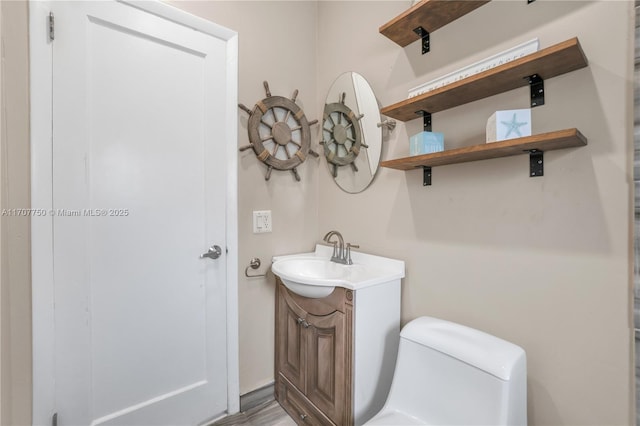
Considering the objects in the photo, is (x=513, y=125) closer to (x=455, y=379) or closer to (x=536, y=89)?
(x=536, y=89)

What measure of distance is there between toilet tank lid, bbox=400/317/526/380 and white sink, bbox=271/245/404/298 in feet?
0.92

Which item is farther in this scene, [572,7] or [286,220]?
[286,220]

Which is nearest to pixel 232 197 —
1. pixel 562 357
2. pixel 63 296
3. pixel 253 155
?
pixel 253 155

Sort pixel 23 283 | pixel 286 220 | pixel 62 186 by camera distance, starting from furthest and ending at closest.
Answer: pixel 286 220, pixel 62 186, pixel 23 283

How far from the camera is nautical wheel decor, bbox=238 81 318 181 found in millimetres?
1699

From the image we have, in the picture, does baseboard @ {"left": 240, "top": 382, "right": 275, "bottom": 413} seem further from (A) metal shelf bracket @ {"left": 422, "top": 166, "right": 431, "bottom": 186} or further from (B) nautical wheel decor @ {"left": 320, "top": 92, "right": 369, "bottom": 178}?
(A) metal shelf bracket @ {"left": 422, "top": 166, "right": 431, "bottom": 186}

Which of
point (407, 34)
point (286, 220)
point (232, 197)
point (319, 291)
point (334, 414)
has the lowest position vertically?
point (334, 414)

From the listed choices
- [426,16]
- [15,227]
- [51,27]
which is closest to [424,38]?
[426,16]

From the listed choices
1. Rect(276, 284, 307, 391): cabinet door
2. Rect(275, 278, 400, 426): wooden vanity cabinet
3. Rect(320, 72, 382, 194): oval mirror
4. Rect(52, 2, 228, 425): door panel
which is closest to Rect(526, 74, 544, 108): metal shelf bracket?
Rect(320, 72, 382, 194): oval mirror

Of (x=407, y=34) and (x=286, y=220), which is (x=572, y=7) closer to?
(x=407, y=34)

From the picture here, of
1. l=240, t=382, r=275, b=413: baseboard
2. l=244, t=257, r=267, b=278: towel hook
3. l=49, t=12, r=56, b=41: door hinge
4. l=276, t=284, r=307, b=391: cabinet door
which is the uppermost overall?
l=49, t=12, r=56, b=41: door hinge

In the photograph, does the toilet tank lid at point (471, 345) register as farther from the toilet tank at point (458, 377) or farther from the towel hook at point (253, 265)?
the towel hook at point (253, 265)

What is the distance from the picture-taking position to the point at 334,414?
1.30 meters

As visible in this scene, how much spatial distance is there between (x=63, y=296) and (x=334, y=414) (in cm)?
131
